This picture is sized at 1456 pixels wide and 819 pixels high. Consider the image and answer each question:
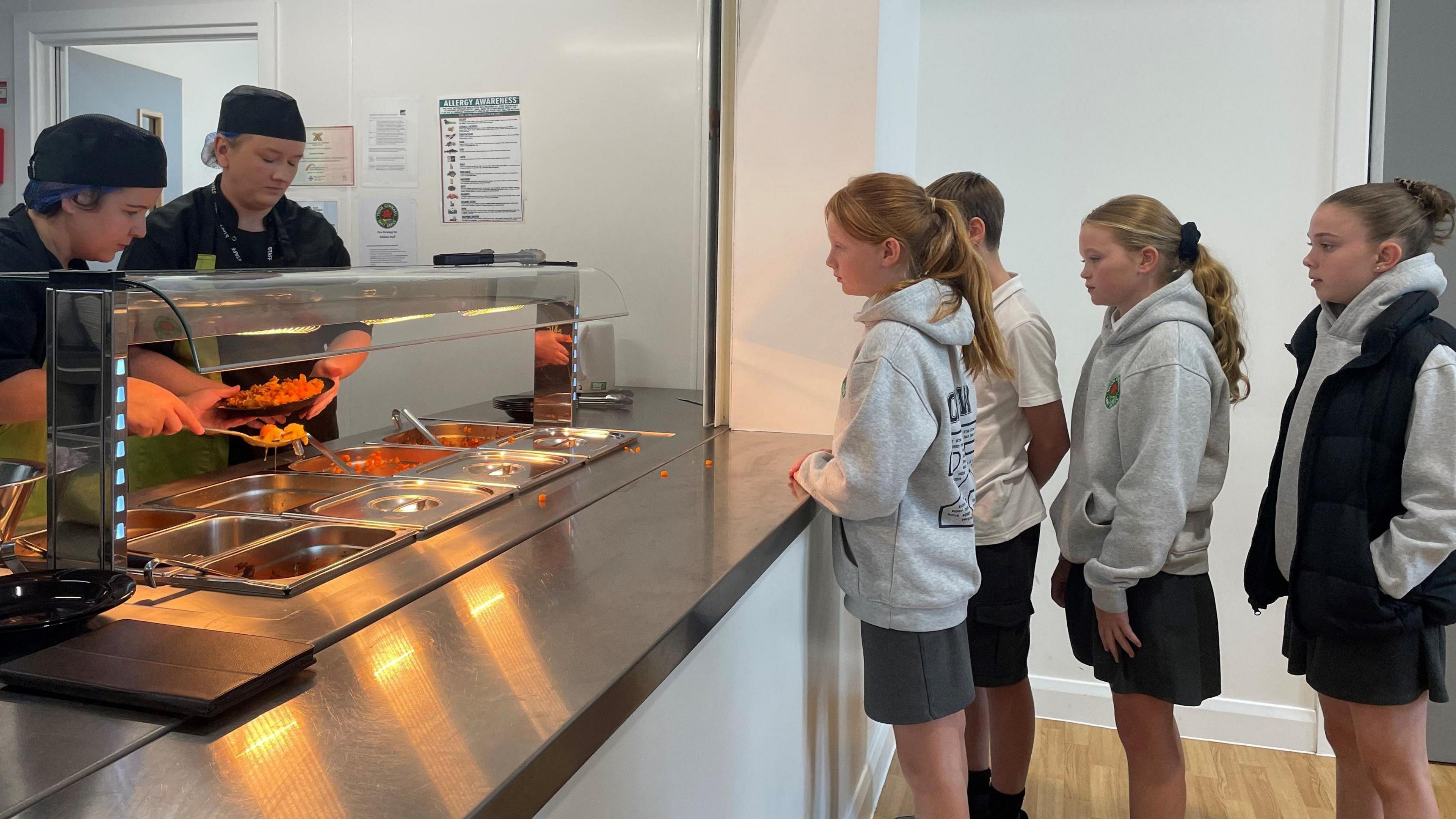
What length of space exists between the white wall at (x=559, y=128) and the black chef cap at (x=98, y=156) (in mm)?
1352

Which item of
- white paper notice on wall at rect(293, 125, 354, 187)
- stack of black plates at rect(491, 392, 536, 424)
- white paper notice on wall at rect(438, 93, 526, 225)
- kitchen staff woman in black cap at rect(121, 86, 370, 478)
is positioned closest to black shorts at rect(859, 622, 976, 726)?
stack of black plates at rect(491, 392, 536, 424)

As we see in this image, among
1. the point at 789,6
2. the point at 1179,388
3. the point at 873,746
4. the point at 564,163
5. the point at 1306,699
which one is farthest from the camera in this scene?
the point at 564,163

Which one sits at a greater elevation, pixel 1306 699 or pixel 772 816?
pixel 772 816

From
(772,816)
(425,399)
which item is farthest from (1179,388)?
(425,399)

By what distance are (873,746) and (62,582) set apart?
1.76 meters

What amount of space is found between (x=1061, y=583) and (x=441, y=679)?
4.45 ft

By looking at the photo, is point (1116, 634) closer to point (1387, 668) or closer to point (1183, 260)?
point (1387, 668)

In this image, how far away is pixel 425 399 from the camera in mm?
3246

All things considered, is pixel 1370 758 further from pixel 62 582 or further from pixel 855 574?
pixel 62 582

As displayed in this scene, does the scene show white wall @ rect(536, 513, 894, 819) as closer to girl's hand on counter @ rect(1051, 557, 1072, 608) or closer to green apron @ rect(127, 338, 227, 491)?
girl's hand on counter @ rect(1051, 557, 1072, 608)

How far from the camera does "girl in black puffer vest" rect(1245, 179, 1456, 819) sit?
4.84 feet

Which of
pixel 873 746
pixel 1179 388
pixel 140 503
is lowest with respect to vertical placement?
pixel 873 746

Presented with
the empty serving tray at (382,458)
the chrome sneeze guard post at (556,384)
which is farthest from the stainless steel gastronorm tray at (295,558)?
the chrome sneeze guard post at (556,384)

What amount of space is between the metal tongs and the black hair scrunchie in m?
1.35
